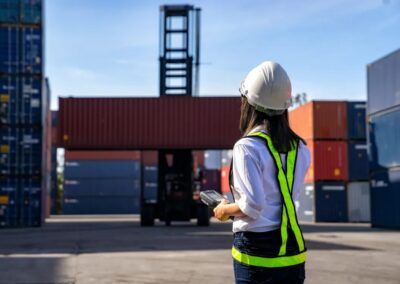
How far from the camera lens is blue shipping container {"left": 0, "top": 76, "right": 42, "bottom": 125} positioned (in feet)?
70.6

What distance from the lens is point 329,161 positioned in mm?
27281

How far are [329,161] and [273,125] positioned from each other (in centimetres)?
2561

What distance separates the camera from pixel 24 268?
8.88 m

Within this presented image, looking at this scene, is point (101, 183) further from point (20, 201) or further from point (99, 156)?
point (20, 201)

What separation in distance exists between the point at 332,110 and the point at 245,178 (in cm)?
2540

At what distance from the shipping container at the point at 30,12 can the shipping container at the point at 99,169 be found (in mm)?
30168

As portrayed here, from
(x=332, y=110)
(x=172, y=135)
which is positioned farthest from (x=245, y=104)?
(x=332, y=110)

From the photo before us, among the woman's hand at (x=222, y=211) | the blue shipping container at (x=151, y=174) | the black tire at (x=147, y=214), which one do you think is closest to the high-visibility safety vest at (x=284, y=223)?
the woman's hand at (x=222, y=211)

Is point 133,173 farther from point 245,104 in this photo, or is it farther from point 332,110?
point 245,104

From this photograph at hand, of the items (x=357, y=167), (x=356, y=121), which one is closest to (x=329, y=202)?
(x=357, y=167)

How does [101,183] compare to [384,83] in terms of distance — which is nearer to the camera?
[384,83]

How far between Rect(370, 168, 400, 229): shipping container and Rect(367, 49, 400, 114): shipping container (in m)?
2.23

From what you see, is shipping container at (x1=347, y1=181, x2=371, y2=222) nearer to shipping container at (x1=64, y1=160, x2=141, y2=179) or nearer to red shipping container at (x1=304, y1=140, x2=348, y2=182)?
red shipping container at (x1=304, y1=140, x2=348, y2=182)

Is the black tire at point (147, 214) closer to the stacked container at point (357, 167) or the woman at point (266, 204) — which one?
the stacked container at point (357, 167)
